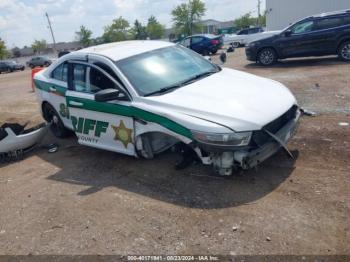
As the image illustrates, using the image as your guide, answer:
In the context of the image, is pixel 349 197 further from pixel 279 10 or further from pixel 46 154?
pixel 279 10

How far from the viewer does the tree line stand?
70.5 meters

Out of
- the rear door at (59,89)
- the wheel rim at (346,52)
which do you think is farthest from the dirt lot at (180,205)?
the wheel rim at (346,52)

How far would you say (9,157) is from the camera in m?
6.46

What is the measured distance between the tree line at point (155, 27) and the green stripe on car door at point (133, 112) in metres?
66.6

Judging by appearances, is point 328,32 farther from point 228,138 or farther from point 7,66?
point 7,66

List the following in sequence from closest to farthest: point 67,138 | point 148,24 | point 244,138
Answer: point 244,138, point 67,138, point 148,24

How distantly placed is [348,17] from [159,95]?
991 centimetres

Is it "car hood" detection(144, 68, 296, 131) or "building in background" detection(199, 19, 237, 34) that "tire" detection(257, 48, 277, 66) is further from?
"building in background" detection(199, 19, 237, 34)

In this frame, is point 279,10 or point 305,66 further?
point 279,10

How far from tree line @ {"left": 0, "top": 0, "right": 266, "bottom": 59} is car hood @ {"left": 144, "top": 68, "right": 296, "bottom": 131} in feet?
219

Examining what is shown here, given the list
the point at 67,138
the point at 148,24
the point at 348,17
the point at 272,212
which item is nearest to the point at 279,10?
the point at 348,17

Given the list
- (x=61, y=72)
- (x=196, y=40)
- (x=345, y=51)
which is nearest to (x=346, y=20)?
(x=345, y=51)

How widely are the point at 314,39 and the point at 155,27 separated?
77856mm

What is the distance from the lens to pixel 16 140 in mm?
6320
